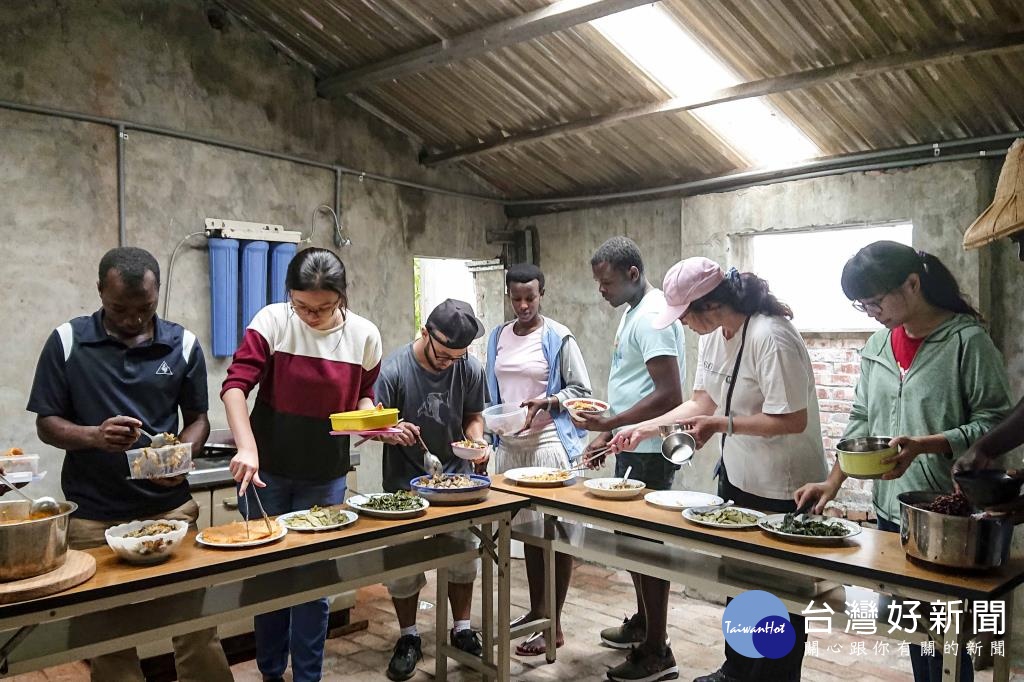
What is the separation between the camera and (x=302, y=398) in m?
2.92

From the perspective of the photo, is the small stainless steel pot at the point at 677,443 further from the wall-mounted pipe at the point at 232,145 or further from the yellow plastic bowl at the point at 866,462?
the wall-mounted pipe at the point at 232,145

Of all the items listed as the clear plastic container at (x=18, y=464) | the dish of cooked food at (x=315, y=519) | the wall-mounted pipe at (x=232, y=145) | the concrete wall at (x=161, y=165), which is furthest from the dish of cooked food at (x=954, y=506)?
the wall-mounted pipe at (x=232, y=145)

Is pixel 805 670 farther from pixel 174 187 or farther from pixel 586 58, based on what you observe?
pixel 174 187

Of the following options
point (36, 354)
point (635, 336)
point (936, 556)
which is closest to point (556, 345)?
point (635, 336)

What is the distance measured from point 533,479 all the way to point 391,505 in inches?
28.6

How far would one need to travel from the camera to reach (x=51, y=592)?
1.89 m

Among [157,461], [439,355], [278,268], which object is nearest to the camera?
[157,461]

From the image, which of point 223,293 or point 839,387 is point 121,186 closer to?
point 223,293

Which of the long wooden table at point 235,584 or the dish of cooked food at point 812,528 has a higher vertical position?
the dish of cooked food at point 812,528

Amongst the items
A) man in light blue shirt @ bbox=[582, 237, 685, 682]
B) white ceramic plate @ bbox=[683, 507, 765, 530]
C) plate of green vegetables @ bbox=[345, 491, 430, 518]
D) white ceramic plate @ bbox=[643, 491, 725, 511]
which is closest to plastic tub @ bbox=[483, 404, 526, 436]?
man in light blue shirt @ bbox=[582, 237, 685, 682]

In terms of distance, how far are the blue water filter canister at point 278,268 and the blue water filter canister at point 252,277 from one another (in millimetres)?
125

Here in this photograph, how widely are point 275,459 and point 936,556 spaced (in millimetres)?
2269

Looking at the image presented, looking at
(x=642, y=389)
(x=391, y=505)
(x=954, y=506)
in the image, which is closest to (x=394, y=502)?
(x=391, y=505)

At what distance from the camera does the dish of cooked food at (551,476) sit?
3.22 metres
